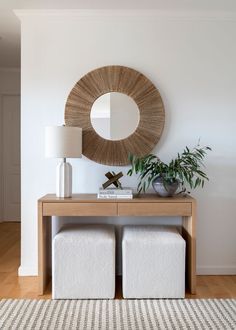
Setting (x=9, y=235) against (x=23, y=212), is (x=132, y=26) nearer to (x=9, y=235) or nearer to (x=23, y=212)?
(x=23, y=212)

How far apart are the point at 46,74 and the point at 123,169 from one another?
115 cm

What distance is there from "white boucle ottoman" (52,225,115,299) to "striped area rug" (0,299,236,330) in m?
0.07

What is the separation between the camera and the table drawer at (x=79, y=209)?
2.54 meters

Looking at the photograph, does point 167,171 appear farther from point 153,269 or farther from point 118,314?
point 118,314

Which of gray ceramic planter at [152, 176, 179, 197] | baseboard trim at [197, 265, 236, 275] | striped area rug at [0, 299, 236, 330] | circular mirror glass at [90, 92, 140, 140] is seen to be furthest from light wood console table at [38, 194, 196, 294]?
circular mirror glass at [90, 92, 140, 140]

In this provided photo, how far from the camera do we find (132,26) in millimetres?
2984

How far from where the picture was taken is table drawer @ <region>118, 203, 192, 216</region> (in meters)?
2.56

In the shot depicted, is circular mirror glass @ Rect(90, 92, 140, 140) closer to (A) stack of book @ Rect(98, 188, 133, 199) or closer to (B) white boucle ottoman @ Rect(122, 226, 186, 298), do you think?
(A) stack of book @ Rect(98, 188, 133, 199)

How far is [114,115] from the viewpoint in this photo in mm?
3004

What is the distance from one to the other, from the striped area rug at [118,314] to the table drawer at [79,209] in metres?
0.67

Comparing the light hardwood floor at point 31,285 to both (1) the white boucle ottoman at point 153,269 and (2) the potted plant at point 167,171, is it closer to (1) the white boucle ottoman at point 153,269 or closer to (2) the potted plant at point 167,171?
(1) the white boucle ottoman at point 153,269

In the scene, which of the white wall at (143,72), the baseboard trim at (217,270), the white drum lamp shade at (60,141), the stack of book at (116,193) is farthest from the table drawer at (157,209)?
the baseboard trim at (217,270)

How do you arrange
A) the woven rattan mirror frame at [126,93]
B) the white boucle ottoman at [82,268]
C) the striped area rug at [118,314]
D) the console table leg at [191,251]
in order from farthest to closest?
the woven rattan mirror frame at [126,93] → the console table leg at [191,251] → the white boucle ottoman at [82,268] → the striped area rug at [118,314]

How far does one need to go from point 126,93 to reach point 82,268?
159 centimetres
